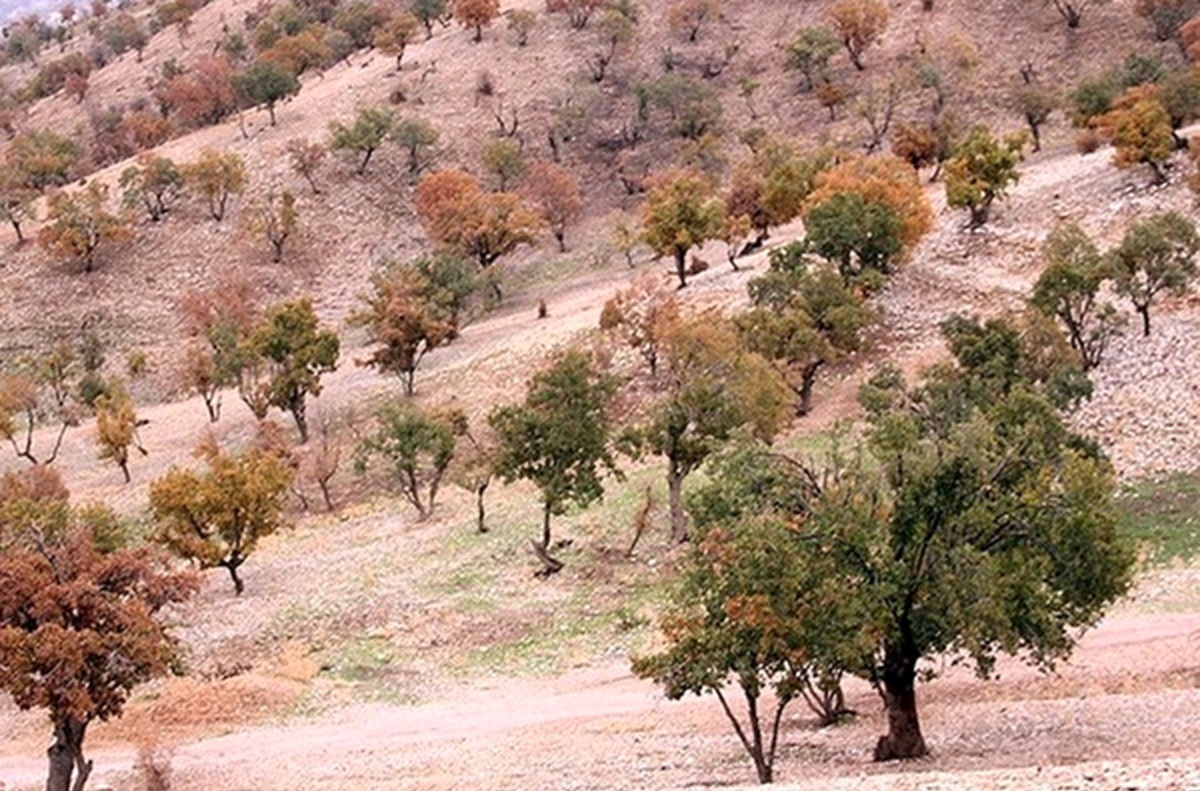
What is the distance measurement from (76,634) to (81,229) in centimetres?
6987

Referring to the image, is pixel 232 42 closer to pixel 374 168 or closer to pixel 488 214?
pixel 374 168

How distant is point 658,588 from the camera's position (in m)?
40.7

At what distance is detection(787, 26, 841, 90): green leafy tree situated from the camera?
104 meters

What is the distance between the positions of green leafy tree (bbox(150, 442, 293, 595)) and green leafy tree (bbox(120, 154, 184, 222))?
2153 inches

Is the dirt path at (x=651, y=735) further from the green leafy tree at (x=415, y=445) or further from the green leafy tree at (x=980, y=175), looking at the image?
the green leafy tree at (x=980, y=175)

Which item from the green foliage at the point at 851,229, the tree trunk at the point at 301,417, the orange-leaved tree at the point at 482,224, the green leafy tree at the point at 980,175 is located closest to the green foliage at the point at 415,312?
the tree trunk at the point at 301,417

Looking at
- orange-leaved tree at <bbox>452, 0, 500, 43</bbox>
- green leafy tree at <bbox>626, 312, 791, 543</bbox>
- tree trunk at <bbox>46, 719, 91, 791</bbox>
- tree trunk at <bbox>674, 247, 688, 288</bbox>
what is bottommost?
tree trunk at <bbox>46, 719, 91, 791</bbox>

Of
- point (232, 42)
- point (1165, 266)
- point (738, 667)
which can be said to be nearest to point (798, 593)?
point (738, 667)

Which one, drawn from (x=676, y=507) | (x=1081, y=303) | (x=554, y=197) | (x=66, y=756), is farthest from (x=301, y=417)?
(x=1081, y=303)

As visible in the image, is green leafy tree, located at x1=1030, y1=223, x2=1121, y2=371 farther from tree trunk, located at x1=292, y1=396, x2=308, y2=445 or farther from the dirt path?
tree trunk, located at x1=292, y1=396, x2=308, y2=445

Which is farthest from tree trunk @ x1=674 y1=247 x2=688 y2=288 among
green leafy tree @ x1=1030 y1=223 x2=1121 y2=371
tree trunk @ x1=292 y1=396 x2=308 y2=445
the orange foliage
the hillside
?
green leafy tree @ x1=1030 y1=223 x2=1121 y2=371

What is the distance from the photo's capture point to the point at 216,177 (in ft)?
309

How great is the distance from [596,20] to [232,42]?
48.1 metres

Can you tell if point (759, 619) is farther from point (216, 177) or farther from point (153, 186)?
point (153, 186)
